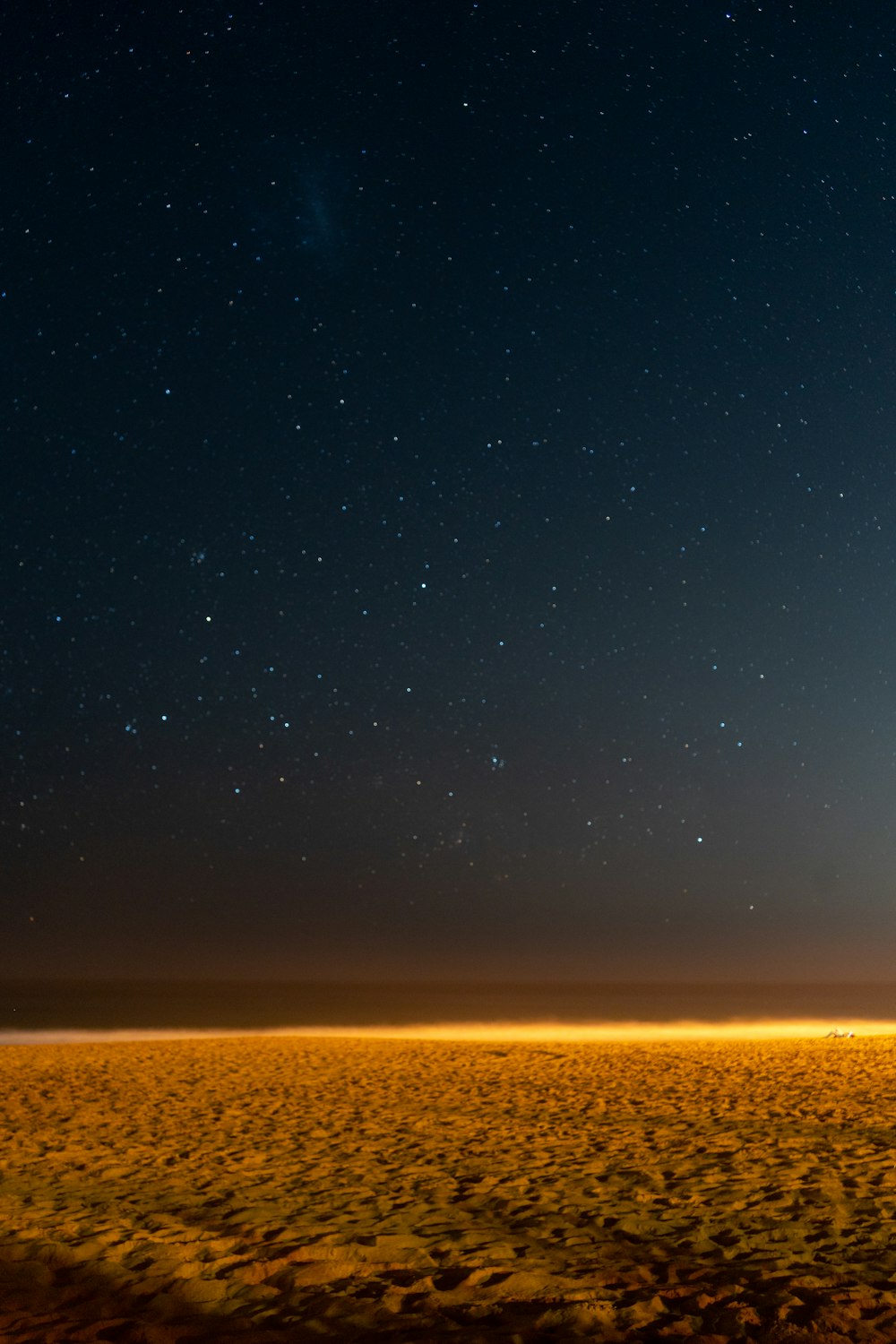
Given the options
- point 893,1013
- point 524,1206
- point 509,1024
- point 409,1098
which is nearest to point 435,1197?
point 524,1206

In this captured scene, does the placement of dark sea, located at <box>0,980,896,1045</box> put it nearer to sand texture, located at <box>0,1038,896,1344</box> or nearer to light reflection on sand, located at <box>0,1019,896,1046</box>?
light reflection on sand, located at <box>0,1019,896,1046</box>

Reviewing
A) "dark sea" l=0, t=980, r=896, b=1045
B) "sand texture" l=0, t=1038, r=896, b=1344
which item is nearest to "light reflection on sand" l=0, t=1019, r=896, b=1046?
"dark sea" l=0, t=980, r=896, b=1045

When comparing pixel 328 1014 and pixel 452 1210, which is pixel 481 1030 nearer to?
pixel 328 1014

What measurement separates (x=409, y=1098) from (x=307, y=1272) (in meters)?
8.12

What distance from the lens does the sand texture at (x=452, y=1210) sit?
219 inches

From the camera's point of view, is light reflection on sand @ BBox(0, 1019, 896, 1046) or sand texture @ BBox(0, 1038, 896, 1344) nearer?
sand texture @ BBox(0, 1038, 896, 1344)

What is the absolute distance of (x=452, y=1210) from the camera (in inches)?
307

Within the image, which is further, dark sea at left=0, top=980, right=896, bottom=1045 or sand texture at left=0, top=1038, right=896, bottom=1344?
dark sea at left=0, top=980, right=896, bottom=1045

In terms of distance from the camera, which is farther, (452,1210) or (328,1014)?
(328,1014)

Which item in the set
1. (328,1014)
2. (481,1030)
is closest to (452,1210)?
(481,1030)

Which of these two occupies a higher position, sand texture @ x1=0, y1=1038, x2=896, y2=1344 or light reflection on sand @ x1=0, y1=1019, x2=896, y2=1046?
sand texture @ x1=0, y1=1038, x2=896, y2=1344

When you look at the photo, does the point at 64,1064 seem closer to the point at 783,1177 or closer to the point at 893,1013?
the point at 783,1177

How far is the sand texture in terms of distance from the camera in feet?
18.2

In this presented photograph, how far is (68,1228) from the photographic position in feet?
24.4
